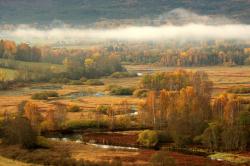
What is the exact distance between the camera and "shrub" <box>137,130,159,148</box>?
255ft

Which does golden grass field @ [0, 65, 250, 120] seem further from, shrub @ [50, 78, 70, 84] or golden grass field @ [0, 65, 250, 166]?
shrub @ [50, 78, 70, 84]

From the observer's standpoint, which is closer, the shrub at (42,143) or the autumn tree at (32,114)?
the shrub at (42,143)

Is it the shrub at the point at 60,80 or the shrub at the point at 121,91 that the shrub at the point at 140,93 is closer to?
the shrub at the point at 121,91

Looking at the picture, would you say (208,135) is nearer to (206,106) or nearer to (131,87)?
(206,106)

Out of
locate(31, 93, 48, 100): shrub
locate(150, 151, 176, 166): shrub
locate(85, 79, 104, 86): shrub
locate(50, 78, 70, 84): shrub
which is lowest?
locate(150, 151, 176, 166): shrub

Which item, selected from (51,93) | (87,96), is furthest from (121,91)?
(51,93)

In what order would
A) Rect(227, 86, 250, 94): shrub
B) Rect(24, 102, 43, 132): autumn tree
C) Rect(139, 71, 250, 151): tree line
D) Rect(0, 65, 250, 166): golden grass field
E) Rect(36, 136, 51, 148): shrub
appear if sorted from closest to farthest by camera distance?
1. Rect(0, 65, 250, 166): golden grass field
2. Rect(36, 136, 51, 148): shrub
3. Rect(139, 71, 250, 151): tree line
4. Rect(24, 102, 43, 132): autumn tree
5. Rect(227, 86, 250, 94): shrub

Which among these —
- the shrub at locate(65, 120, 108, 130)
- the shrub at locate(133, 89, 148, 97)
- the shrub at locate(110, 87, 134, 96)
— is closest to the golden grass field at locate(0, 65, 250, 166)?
the shrub at locate(133, 89, 148, 97)

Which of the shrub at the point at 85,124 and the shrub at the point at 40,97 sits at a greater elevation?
the shrub at the point at 40,97

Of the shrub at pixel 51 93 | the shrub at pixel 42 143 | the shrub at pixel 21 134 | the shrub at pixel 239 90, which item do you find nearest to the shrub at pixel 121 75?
the shrub at pixel 51 93

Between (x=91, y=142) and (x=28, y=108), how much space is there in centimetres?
1296

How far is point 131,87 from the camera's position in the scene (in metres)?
144

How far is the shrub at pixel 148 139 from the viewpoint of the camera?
7762cm

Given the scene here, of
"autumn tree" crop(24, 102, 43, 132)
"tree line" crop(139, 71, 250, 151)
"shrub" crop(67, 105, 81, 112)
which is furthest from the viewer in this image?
"shrub" crop(67, 105, 81, 112)
